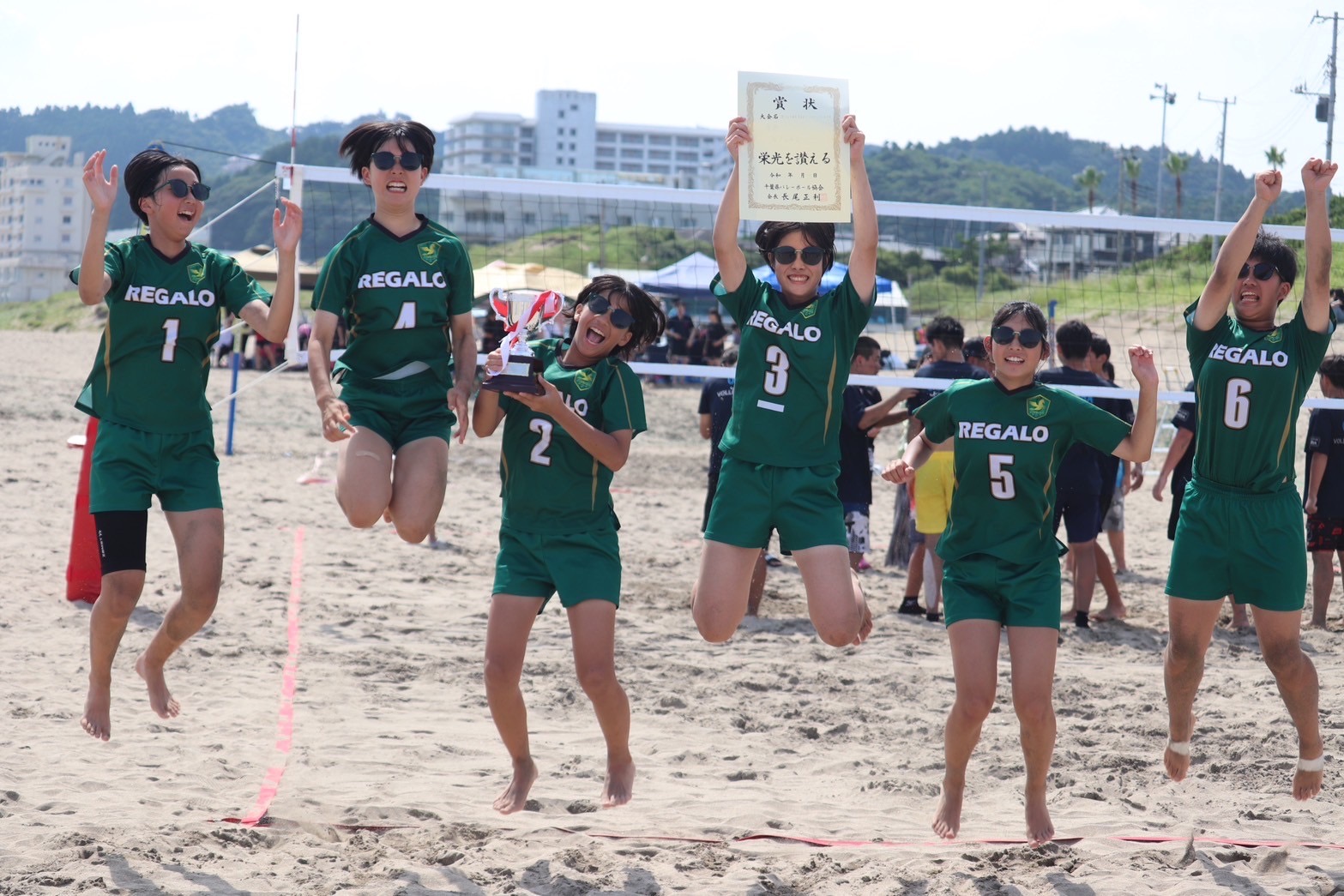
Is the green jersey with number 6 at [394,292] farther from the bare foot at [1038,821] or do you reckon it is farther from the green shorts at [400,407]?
the bare foot at [1038,821]

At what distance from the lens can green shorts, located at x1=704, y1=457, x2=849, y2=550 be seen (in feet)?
15.8

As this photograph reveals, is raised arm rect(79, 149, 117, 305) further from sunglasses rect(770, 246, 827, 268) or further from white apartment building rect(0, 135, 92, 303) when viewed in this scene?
white apartment building rect(0, 135, 92, 303)

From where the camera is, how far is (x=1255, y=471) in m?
4.84

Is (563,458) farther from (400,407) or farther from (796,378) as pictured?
(796,378)

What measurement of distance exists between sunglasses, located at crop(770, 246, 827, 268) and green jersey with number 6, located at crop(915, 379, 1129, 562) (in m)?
0.77

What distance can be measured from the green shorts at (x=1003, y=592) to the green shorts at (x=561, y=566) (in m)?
1.20

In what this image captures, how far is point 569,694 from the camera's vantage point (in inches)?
279

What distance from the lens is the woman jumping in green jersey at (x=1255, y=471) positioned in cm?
481

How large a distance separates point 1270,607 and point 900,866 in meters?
1.65

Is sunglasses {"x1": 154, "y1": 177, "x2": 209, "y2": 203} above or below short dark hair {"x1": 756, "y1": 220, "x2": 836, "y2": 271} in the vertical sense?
above

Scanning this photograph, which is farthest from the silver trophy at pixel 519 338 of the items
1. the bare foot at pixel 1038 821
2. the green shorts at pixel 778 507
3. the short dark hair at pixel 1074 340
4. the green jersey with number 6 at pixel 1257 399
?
the short dark hair at pixel 1074 340

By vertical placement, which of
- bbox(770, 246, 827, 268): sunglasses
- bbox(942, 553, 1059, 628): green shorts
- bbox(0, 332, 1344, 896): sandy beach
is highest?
bbox(770, 246, 827, 268): sunglasses

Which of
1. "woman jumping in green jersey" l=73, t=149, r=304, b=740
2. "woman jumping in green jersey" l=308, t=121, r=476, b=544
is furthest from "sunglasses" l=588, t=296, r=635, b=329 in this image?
"woman jumping in green jersey" l=73, t=149, r=304, b=740

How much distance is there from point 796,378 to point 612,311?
71 cm
